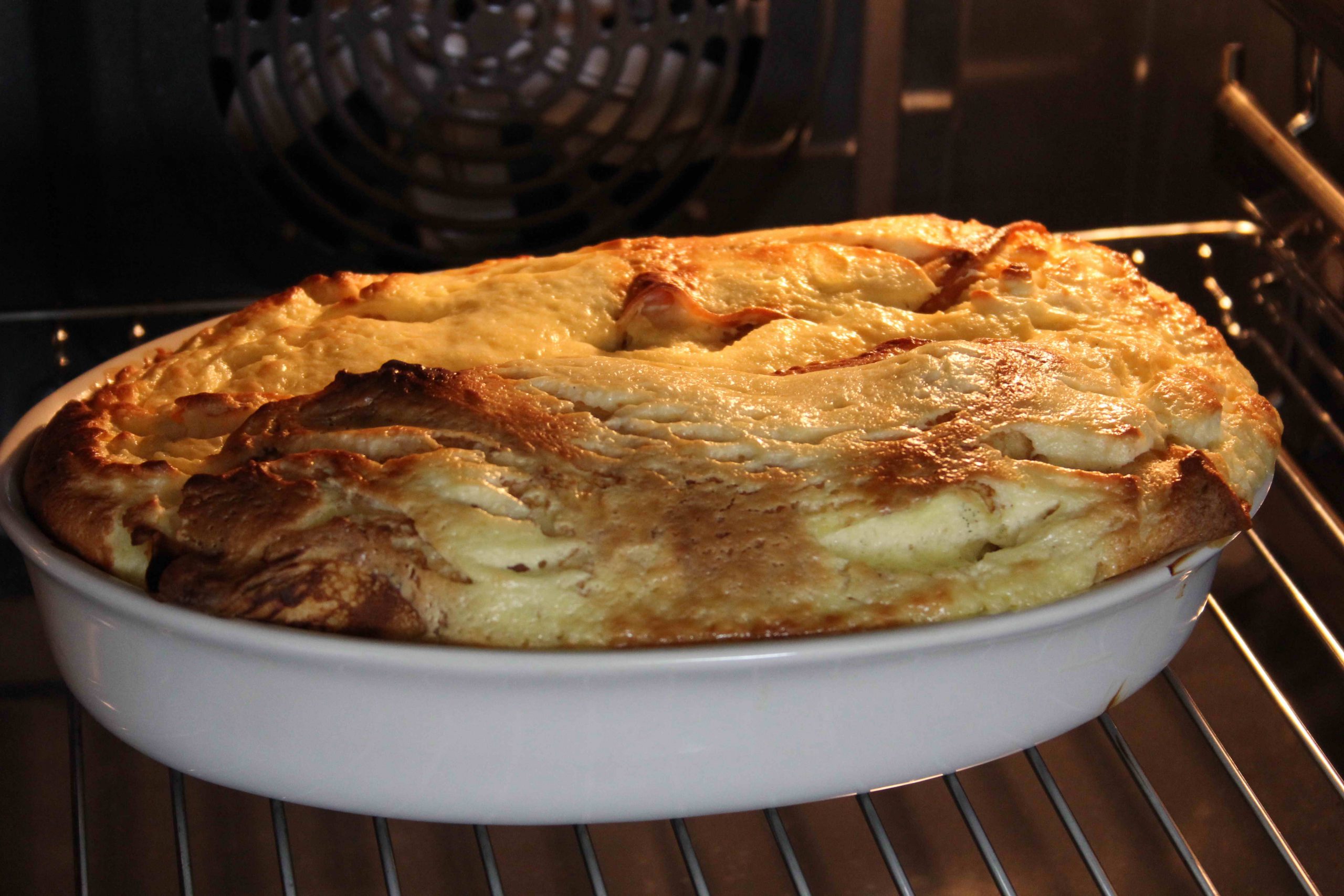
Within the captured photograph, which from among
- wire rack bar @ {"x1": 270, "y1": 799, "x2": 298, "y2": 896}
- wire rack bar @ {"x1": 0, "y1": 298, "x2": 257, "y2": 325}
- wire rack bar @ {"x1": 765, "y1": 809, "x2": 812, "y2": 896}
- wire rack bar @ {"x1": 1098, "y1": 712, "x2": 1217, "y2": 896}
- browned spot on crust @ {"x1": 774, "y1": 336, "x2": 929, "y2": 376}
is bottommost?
wire rack bar @ {"x1": 765, "y1": 809, "x2": 812, "y2": 896}

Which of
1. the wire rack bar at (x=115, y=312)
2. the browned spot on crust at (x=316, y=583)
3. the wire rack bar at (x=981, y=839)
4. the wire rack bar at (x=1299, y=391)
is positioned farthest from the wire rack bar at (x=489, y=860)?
the wire rack bar at (x=1299, y=391)

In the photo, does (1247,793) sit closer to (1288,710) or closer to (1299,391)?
(1288,710)

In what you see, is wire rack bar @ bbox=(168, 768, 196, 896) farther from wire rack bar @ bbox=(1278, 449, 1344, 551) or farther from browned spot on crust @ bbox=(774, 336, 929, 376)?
wire rack bar @ bbox=(1278, 449, 1344, 551)

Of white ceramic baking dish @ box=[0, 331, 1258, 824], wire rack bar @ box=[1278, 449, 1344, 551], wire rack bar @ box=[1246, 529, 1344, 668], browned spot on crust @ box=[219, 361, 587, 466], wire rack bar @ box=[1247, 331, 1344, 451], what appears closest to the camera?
white ceramic baking dish @ box=[0, 331, 1258, 824]

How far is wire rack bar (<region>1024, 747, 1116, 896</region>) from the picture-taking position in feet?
2.24

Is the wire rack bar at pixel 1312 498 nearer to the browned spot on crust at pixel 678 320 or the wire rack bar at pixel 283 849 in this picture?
the browned spot on crust at pixel 678 320

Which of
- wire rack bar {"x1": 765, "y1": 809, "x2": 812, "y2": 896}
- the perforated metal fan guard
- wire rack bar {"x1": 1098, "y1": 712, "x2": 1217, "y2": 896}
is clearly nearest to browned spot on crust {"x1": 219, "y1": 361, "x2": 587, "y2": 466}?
wire rack bar {"x1": 765, "y1": 809, "x2": 812, "y2": 896}

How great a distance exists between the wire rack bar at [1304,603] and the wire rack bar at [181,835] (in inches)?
24.4

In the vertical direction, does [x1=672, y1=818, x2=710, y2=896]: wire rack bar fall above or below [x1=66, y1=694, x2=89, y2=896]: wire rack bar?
below

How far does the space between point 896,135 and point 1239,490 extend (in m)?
0.63

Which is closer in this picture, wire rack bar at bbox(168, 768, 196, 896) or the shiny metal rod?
wire rack bar at bbox(168, 768, 196, 896)

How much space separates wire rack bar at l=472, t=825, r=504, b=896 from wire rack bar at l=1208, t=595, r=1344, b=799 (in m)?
0.45

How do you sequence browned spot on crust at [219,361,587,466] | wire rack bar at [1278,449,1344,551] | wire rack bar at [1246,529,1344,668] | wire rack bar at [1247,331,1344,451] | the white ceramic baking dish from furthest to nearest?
wire rack bar at [1247,331,1344,451] < wire rack bar at [1278,449,1344,551] < wire rack bar at [1246,529,1344,668] < browned spot on crust at [219,361,587,466] < the white ceramic baking dish

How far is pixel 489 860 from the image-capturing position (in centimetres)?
71
